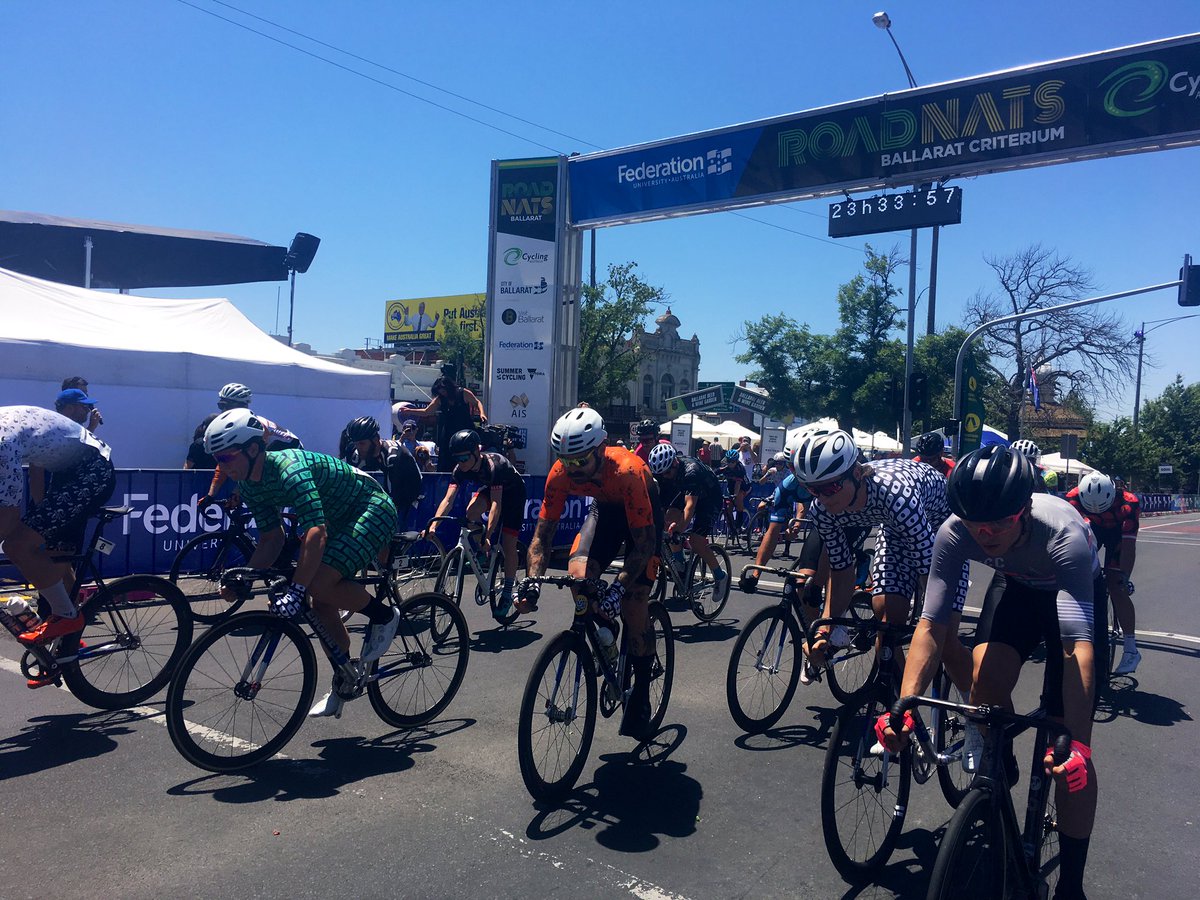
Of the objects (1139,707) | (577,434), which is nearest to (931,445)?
(1139,707)

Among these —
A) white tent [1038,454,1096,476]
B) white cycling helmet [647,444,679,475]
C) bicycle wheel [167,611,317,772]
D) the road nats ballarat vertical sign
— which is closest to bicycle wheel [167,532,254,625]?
bicycle wheel [167,611,317,772]

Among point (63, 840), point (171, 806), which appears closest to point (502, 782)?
point (171, 806)

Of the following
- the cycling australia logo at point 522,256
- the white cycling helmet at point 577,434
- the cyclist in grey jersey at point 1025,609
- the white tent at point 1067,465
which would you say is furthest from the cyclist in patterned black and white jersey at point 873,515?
the white tent at point 1067,465

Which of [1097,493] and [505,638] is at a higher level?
[1097,493]

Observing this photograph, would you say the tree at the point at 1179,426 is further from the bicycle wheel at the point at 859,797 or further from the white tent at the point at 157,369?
the bicycle wheel at the point at 859,797

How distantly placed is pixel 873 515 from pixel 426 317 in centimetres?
7801

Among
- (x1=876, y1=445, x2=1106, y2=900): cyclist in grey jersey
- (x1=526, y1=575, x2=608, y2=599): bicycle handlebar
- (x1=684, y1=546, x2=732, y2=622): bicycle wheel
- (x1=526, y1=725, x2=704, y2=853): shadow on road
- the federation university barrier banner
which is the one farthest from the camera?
the federation university barrier banner

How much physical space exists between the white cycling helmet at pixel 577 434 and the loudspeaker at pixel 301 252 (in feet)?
82.0

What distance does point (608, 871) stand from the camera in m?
3.80

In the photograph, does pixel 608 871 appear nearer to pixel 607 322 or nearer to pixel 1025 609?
pixel 1025 609

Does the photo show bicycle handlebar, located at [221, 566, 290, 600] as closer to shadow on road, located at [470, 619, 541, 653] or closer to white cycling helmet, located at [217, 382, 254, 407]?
shadow on road, located at [470, 619, 541, 653]

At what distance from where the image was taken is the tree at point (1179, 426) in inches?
2557

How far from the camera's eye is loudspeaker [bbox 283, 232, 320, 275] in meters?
27.5

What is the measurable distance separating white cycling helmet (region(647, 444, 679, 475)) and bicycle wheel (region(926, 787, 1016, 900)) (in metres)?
5.85
